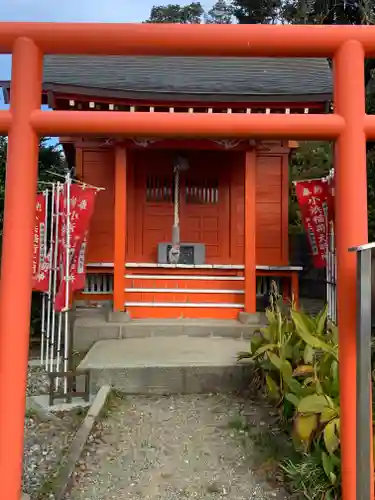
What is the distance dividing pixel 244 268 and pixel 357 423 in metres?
5.62

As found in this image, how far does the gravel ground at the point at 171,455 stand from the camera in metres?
3.24

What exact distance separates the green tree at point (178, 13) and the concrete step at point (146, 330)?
2927 cm

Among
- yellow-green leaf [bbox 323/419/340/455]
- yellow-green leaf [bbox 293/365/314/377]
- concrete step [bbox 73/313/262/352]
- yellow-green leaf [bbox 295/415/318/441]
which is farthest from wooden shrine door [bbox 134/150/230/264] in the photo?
yellow-green leaf [bbox 323/419/340/455]

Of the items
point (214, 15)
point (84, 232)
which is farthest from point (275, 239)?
point (214, 15)

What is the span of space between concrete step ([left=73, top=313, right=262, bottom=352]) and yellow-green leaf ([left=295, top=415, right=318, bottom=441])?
12.3 feet

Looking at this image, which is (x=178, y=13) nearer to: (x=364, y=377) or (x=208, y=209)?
(x=208, y=209)

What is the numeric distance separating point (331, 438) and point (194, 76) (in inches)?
258

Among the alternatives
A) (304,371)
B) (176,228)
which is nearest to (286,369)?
(304,371)

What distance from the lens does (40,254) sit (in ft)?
18.6

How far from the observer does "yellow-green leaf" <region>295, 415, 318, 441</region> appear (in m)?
3.19

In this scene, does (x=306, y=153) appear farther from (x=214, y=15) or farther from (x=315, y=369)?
(x=214, y=15)

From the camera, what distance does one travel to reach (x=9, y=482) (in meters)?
2.23

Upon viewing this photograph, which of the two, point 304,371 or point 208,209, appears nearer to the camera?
point 304,371

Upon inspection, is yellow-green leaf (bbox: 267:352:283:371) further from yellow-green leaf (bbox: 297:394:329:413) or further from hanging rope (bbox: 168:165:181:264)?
hanging rope (bbox: 168:165:181:264)
